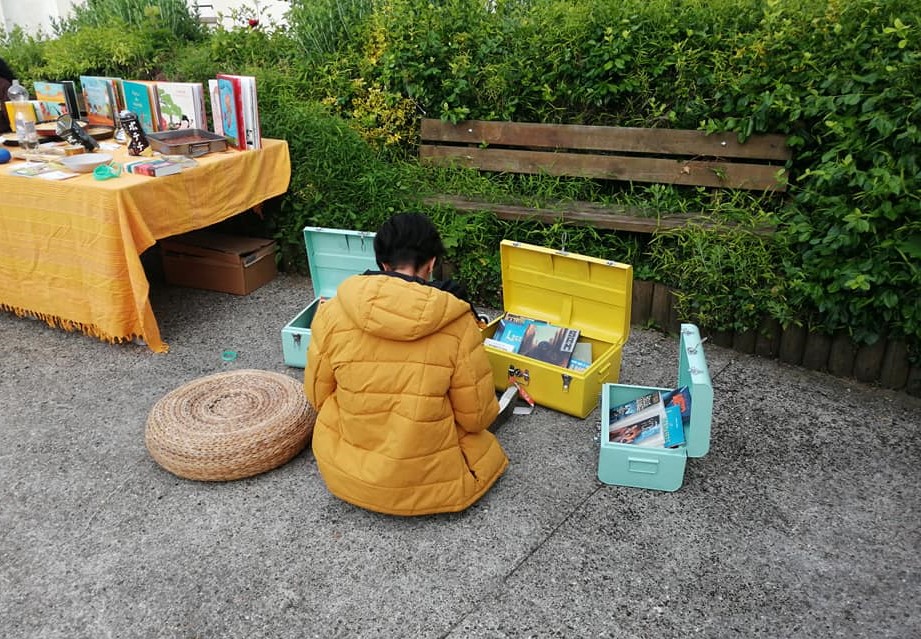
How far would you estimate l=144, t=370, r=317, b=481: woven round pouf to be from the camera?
3109mm

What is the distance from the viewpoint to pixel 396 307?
257 centimetres

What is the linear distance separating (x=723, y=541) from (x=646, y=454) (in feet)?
1.43

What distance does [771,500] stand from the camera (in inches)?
120

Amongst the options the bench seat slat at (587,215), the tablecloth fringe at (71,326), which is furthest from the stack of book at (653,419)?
the tablecloth fringe at (71,326)

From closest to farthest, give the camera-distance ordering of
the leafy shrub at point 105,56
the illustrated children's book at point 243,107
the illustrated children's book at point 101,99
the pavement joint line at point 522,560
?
the pavement joint line at point 522,560 < the illustrated children's book at point 243,107 < the illustrated children's book at point 101,99 < the leafy shrub at point 105,56

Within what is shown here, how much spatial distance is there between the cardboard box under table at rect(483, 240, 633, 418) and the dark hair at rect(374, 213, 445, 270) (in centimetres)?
104

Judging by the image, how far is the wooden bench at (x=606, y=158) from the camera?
4434mm

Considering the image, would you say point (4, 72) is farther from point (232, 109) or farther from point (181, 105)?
point (232, 109)

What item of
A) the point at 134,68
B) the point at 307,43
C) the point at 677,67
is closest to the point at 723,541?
the point at 677,67

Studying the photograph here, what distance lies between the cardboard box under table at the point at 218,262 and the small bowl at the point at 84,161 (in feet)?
2.88

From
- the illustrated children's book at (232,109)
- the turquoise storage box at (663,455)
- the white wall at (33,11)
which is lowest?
the turquoise storage box at (663,455)

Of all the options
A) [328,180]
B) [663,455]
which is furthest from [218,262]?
[663,455]

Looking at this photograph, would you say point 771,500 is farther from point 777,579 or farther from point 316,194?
point 316,194

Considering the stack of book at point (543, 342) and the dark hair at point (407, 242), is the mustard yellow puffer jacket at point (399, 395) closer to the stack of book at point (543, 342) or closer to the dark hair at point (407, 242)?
the dark hair at point (407, 242)
